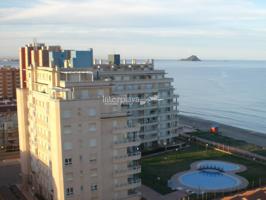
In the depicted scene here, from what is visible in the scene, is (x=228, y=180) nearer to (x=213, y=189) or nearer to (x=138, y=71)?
(x=213, y=189)

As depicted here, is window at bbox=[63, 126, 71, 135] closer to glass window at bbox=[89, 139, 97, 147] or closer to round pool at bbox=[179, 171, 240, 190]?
glass window at bbox=[89, 139, 97, 147]

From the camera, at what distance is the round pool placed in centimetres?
7000

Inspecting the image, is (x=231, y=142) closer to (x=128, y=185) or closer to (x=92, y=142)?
(x=128, y=185)

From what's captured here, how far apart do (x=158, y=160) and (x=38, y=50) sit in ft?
112

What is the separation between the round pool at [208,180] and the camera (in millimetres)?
70000

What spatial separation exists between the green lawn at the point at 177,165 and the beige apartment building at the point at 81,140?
40.4ft

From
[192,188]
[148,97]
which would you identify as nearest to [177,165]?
[192,188]

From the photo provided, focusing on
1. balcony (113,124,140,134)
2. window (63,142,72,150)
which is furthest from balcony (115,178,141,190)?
window (63,142,72,150)

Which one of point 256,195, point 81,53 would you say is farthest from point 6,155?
point 256,195

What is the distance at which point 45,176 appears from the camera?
60906 mm

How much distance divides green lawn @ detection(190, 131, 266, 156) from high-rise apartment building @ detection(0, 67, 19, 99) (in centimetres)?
7813

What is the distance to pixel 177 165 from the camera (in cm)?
8250

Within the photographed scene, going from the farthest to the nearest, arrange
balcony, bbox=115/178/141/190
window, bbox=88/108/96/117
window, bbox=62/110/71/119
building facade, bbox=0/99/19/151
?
building facade, bbox=0/99/19/151
balcony, bbox=115/178/141/190
window, bbox=88/108/96/117
window, bbox=62/110/71/119

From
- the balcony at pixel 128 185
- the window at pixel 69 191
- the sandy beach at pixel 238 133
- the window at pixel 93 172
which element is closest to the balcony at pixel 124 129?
the window at pixel 93 172
